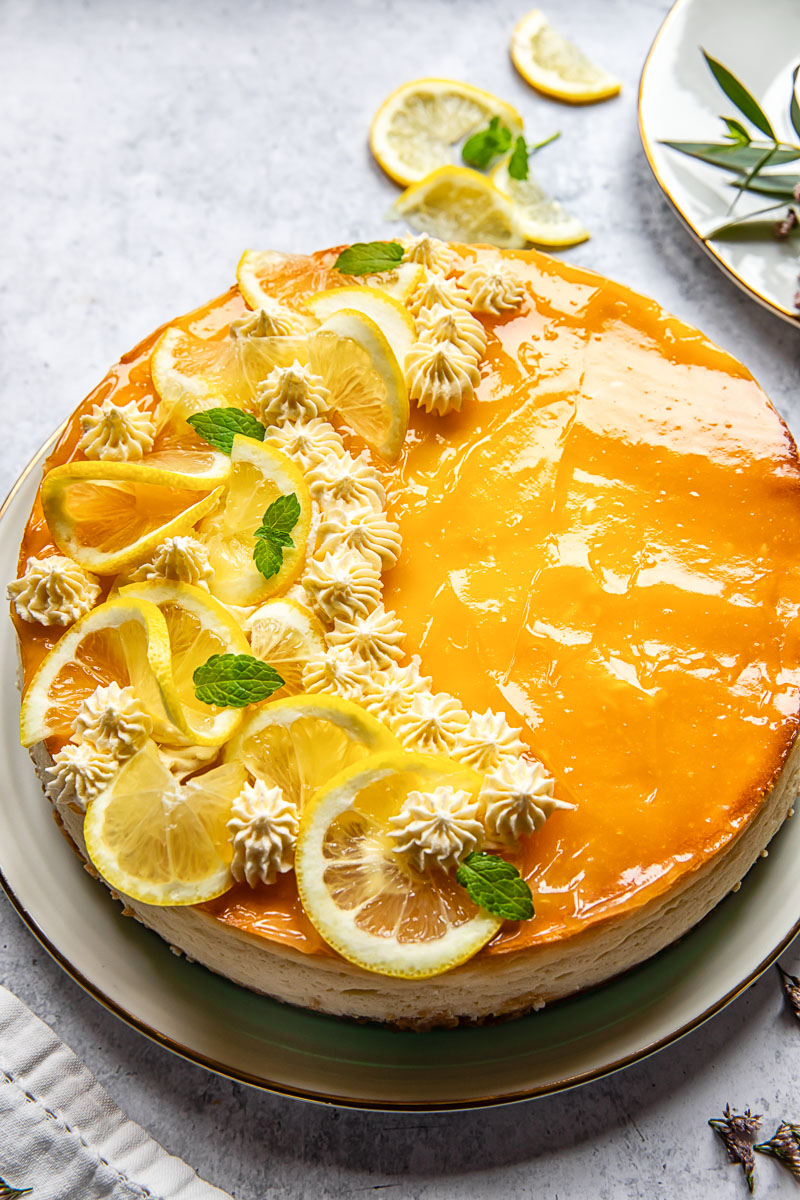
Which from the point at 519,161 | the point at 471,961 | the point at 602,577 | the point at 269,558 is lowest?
the point at 471,961

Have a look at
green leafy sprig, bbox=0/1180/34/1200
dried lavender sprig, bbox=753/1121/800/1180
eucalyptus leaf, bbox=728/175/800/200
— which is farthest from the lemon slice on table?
dried lavender sprig, bbox=753/1121/800/1180

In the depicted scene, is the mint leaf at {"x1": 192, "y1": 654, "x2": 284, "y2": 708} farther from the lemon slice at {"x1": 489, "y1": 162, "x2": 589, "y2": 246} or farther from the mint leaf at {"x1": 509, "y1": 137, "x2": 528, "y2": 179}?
the mint leaf at {"x1": 509, "y1": 137, "x2": 528, "y2": 179}

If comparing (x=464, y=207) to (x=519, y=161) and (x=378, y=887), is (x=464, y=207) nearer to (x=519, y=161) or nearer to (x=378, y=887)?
(x=519, y=161)

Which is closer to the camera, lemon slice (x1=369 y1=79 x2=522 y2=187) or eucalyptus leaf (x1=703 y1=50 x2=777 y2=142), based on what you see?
eucalyptus leaf (x1=703 y1=50 x2=777 y2=142)

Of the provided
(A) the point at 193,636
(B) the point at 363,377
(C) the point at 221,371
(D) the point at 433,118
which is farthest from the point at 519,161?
(A) the point at 193,636

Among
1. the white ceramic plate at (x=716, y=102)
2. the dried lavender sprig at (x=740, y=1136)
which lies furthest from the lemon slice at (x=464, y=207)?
the dried lavender sprig at (x=740, y=1136)
